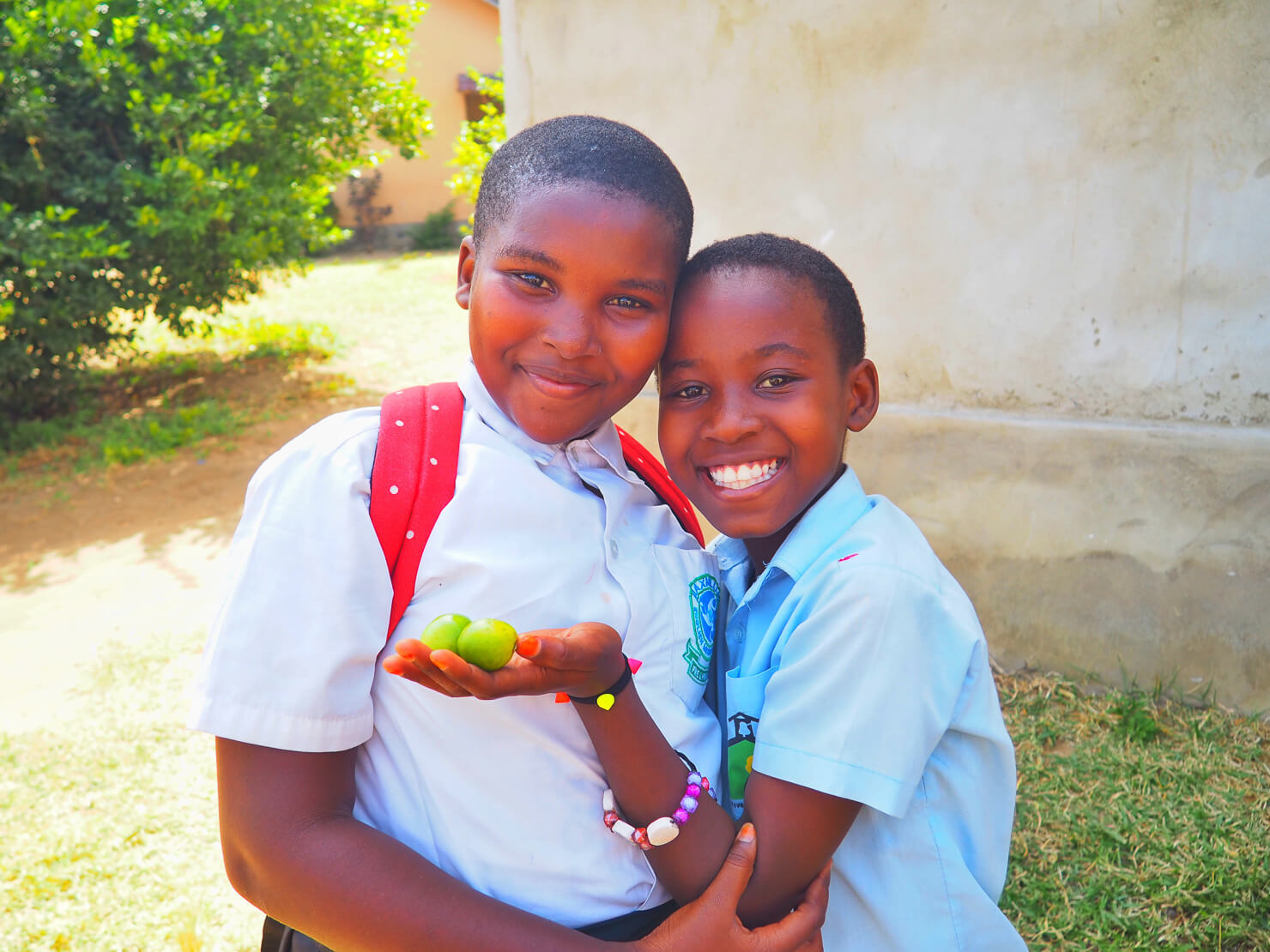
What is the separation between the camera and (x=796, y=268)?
1.65m

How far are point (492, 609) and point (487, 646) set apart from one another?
0.70ft

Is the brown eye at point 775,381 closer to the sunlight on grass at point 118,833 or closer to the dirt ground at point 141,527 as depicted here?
the sunlight on grass at point 118,833

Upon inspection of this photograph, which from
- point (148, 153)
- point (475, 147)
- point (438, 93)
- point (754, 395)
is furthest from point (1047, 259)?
point (438, 93)

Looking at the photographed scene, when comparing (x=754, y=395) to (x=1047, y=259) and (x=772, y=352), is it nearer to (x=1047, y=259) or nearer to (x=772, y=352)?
(x=772, y=352)

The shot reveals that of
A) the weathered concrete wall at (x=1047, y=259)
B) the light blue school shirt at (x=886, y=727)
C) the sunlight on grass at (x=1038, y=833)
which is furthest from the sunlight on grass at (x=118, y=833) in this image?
the weathered concrete wall at (x=1047, y=259)

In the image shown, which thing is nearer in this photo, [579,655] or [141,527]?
[579,655]

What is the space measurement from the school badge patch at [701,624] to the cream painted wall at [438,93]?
48.7ft

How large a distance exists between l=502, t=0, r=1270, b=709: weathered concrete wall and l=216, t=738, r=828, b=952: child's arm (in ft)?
8.75

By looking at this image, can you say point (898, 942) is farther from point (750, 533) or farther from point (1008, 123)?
point (1008, 123)

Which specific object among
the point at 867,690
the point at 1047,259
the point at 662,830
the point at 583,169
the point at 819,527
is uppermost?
the point at 583,169

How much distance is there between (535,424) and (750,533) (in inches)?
17.9

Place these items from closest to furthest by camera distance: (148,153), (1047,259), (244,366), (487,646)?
(487,646), (1047,259), (148,153), (244,366)

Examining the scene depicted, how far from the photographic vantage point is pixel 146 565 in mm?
5246

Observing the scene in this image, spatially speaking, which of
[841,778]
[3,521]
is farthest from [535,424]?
[3,521]
